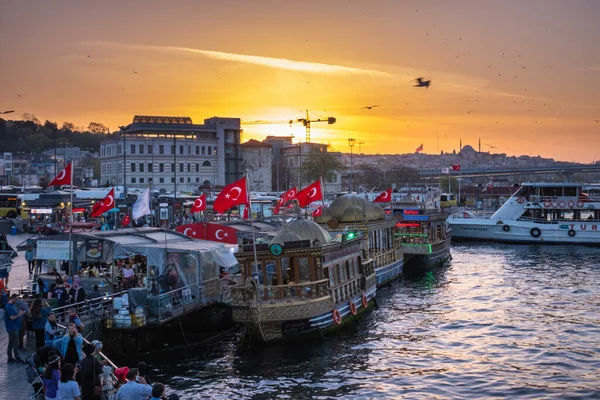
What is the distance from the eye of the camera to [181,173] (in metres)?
104

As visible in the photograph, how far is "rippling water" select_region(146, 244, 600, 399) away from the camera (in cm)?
2120

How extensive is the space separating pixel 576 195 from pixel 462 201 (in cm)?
7379

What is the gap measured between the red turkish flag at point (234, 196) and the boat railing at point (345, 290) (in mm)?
5187

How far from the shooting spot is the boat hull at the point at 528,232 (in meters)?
65.9

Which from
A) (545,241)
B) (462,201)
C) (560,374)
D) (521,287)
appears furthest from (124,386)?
(462,201)

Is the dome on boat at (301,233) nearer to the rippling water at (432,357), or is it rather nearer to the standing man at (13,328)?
the rippling water at (432,357)

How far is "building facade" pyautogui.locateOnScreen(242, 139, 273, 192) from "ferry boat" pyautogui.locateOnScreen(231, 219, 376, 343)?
117066 millimetres

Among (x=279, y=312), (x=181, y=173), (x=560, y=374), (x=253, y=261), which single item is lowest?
(x=560, y=374)

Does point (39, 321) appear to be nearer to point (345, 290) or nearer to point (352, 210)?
point (345, 290)

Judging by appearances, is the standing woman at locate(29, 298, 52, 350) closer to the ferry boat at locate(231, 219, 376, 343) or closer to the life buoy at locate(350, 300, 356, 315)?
the ferry boat at locate(231, 219, 376, 343)

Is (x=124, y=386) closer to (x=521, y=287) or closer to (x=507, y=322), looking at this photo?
(x=507, y=322)

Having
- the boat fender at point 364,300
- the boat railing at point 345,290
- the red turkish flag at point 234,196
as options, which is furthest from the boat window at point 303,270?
the boat fender at point 364,300

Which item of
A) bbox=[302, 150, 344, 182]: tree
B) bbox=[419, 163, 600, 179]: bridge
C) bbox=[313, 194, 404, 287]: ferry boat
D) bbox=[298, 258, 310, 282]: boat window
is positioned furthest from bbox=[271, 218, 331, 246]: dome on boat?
A: bbox=[419, 163, 600, 179]: bridge

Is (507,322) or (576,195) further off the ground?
(576,195)
